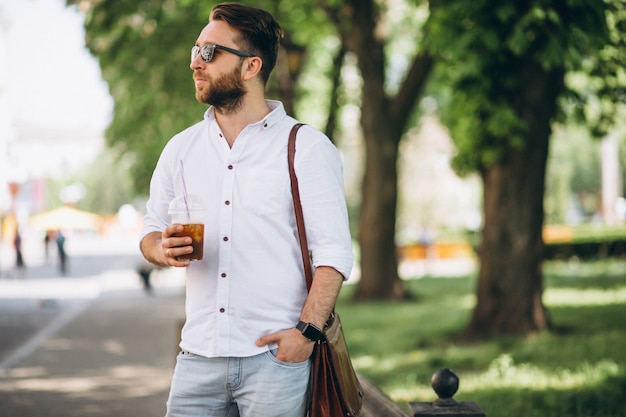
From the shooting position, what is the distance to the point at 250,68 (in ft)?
10.2

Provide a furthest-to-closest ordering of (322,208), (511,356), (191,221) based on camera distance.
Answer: (511,356)
(322,208)
(191,221)

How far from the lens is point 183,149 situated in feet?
10.4

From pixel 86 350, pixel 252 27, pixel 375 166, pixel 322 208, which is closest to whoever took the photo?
pixel 322 208

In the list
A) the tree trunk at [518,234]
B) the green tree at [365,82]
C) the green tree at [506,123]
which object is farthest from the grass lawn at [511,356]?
the green tree at [365,82]

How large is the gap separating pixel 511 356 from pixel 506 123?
2.62 meters

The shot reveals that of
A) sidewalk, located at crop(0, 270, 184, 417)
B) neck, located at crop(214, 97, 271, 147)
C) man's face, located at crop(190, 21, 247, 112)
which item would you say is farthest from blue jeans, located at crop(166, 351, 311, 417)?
sidewalk, located at crop(0, 270, 184, 417)

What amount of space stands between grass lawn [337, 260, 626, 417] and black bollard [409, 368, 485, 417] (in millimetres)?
2877

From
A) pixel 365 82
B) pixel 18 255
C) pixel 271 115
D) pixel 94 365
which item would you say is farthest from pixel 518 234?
pixel 18 255

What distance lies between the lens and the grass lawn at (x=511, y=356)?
7.24m

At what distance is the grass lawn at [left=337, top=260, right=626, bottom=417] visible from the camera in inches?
285

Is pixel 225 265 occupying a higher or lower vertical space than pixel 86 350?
higher

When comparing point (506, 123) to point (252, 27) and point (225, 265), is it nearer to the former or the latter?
point (252, 27)

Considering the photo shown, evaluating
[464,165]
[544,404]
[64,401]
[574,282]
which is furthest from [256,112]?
[574,282]

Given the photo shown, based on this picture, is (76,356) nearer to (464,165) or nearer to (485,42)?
(464,165)
